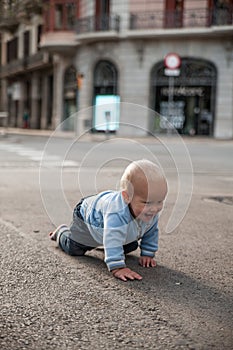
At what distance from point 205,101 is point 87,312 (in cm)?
2605

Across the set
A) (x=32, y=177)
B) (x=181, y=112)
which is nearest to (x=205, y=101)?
(x=181, y=112)

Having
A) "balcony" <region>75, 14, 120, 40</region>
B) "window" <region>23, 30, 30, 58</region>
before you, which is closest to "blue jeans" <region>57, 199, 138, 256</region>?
"balcony" <region>75, 14, 120, 40</region>

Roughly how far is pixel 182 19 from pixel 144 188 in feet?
86.4

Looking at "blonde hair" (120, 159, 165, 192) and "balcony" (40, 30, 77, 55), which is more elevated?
"balcony" (40, 30, 77, 55)

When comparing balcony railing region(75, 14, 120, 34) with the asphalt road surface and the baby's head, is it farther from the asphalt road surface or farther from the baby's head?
the baby's head

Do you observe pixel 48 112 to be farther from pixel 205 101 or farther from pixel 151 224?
pixel 151 224

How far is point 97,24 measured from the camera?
29.9m

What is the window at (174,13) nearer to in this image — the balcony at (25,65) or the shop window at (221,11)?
the shop window at (221,11)

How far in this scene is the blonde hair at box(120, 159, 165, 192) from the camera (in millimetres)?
3115

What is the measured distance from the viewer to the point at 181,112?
28.2 meters

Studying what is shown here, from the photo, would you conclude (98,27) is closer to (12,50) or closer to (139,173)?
(12,50)

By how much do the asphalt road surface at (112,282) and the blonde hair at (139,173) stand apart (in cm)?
39

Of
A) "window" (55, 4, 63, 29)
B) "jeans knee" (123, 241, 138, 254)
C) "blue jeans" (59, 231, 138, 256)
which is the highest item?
"window" (55, 4, 63, 29)

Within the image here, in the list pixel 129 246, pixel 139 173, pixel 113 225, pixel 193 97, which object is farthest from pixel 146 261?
pixel 193 97
